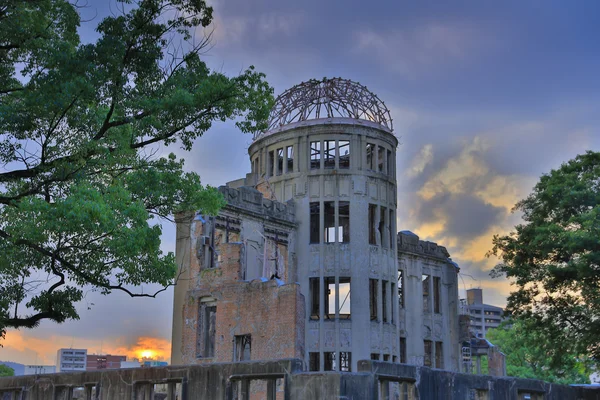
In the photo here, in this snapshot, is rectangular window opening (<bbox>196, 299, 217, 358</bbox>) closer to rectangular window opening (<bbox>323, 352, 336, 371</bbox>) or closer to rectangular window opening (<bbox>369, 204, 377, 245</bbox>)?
rectangular window opening (<bbox>323, 352, 336, 371</bbox>)

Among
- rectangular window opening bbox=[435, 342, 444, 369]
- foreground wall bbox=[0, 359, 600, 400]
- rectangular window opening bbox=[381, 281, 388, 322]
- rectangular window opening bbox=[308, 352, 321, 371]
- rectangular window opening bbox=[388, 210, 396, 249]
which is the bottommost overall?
foreground wall bbox=[0, 359, 600, 400]

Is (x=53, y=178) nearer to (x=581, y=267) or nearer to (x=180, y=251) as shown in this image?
(x=180, y=251)

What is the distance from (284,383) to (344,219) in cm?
2637

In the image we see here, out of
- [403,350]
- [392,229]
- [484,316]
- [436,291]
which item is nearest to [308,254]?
[392,229]

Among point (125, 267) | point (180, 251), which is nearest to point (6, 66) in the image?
Answer: point (125, 267)

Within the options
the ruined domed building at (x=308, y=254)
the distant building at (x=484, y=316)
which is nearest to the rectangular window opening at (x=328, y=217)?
the ruined domed building at (x=308, y=254)

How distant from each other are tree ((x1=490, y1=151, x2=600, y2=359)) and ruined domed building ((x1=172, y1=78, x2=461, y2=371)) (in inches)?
245

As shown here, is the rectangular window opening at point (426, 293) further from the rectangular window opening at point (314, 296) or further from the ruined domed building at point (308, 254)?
the rectangular window opening at point (314, 296)

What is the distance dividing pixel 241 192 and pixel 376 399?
21.9 meters

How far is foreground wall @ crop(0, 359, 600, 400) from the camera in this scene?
11203 mm

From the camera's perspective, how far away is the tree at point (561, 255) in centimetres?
2873

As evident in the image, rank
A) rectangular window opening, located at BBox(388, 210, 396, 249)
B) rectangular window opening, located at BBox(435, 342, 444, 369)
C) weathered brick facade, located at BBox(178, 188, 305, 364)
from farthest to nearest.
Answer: rectangular window opening, located at BBox(435, 342, 444, 369), rectangular window opening, located at BBox(388, 210, 396, 249), weathered brick facade, located at BBox(178, 188, 305, 364)

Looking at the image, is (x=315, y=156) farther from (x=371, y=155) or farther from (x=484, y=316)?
(x=484, y=316)

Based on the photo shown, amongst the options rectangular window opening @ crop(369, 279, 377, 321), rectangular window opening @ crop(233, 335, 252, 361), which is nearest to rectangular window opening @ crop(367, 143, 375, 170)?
rectangular window opening @ crop(369, 279, 377, 321)
